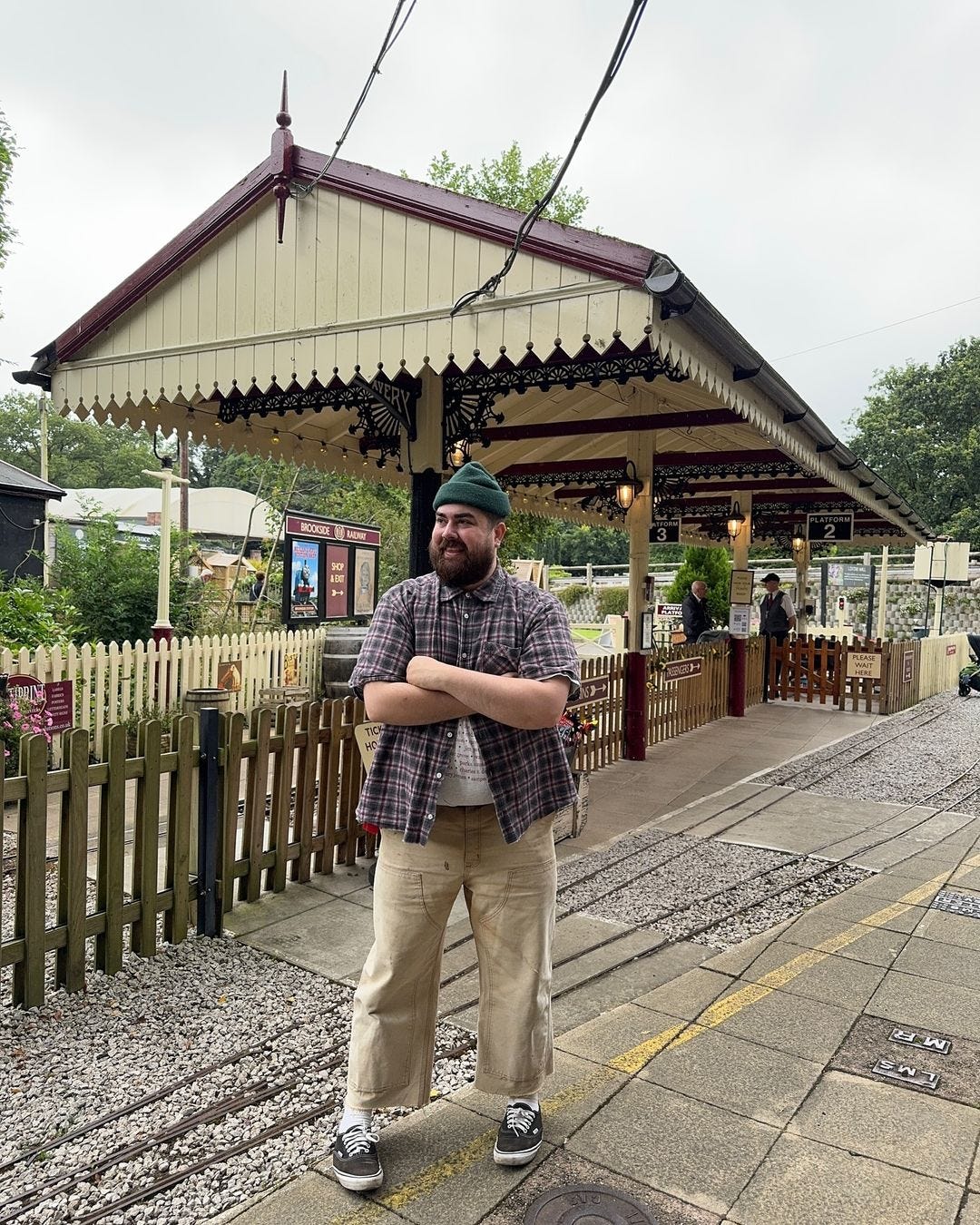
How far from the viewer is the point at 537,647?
226 cm

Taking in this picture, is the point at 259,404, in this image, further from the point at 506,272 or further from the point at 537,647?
the point at 537,647

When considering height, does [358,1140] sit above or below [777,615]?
below

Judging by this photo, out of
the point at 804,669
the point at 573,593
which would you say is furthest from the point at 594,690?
the point at 573,593

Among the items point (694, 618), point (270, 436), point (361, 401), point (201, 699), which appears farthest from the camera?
point (694, 618)

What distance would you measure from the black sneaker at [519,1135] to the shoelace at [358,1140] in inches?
13.3

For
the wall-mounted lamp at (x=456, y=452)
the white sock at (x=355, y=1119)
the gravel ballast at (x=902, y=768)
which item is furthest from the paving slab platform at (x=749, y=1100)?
the wall-mounted lamp at (x=456, y=452)

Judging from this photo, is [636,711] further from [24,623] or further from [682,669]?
[24,623]

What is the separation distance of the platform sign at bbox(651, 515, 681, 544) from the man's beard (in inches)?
477

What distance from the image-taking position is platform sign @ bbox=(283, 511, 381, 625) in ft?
24.9

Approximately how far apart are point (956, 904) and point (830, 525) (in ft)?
36.0

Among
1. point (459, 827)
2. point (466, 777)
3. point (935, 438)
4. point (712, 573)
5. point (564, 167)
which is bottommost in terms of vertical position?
point (459, 827)

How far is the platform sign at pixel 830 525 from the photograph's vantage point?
1401 cm

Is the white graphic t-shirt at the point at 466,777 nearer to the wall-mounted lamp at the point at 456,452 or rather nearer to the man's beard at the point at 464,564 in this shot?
the man's beard at the point at 464,564

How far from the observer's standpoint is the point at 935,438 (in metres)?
34.0
